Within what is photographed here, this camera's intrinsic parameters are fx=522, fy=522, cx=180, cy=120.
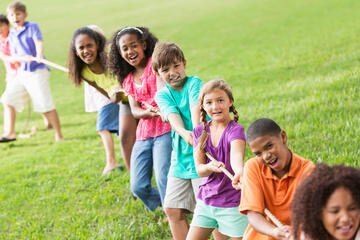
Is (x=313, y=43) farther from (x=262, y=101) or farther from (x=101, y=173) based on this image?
(x=101, y=173)

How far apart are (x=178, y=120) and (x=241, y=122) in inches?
121

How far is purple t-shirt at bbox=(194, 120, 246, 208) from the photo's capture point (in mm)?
2883

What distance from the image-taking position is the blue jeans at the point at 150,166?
3.82m

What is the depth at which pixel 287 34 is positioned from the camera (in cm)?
1480

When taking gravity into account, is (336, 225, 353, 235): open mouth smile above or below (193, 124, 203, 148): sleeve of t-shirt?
below

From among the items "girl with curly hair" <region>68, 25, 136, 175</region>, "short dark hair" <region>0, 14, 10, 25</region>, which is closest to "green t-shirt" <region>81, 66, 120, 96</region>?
"girl with curly hair" <region>68, 25, 136, 175</region>

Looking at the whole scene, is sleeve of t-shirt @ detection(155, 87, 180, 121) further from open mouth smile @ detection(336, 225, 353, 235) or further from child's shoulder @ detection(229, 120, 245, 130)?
open mouth smile @ detection(336, 225, 353, 235)

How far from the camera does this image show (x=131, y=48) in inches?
157

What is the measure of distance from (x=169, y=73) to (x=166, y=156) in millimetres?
698

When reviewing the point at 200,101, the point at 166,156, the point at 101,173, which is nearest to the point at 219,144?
the point at 200,101

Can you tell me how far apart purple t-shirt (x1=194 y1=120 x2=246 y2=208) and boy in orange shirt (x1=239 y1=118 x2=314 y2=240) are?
15.7 inches

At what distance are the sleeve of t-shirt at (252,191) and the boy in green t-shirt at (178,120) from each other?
891mm

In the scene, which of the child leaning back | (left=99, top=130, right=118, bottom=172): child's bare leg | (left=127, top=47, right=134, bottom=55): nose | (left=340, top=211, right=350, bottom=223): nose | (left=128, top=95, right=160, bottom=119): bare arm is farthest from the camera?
the child leaning back

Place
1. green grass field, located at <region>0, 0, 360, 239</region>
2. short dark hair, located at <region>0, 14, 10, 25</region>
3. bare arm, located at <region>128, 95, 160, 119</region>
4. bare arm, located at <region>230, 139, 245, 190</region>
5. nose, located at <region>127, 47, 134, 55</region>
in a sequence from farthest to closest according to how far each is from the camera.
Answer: short dark hair, located at <region>0, 14, 10, 25</region>
green grass field, located at <region>0, 0, 360, 239</region>
nose, located at <region>127, 47, 134, 55</region>
bare arm, located at <region>128, 95, 160, 119</region>
bare arm, located at <region>230, 139, 245, 190</region>
